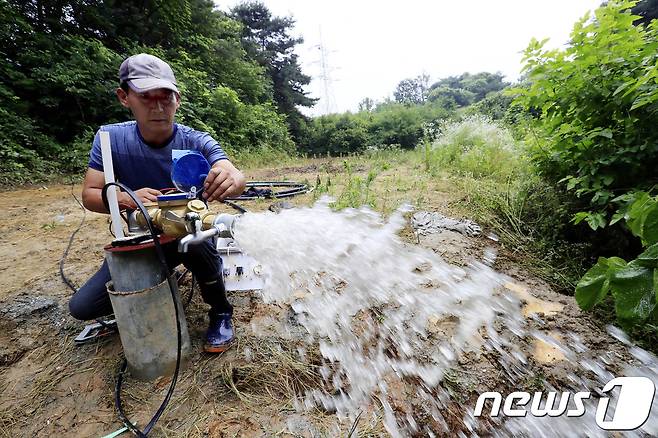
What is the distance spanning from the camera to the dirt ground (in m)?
1.38

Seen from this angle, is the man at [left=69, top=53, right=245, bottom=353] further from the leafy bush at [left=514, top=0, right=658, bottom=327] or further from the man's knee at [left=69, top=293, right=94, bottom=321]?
the leafy bush at [left=514, top=0, right=658, bottom=327]

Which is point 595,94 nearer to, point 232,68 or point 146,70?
point 146,70

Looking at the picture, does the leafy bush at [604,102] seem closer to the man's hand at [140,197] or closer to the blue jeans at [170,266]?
the blue jeans at [170,266]

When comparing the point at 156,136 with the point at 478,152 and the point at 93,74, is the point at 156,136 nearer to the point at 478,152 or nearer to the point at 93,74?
the point at 478,152

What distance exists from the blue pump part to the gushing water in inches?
39.7

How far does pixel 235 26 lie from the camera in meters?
14.0

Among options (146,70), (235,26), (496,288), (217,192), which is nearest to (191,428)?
(217,192)

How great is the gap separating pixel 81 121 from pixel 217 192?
309 inches

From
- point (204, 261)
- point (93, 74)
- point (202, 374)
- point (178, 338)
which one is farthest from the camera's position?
point (93, 74)

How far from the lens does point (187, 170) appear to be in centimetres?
133

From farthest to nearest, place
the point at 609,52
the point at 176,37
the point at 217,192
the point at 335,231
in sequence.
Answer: the point at 176,37, the point at 335,231, the point at 609,52, the point at 217,192

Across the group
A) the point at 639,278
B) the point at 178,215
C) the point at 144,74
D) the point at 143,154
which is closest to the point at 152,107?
the point at 144,74

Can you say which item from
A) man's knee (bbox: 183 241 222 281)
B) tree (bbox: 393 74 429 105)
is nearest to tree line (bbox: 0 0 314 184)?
man's knee (bbox: 183 241 222 281)

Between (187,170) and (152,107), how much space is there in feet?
2.15
